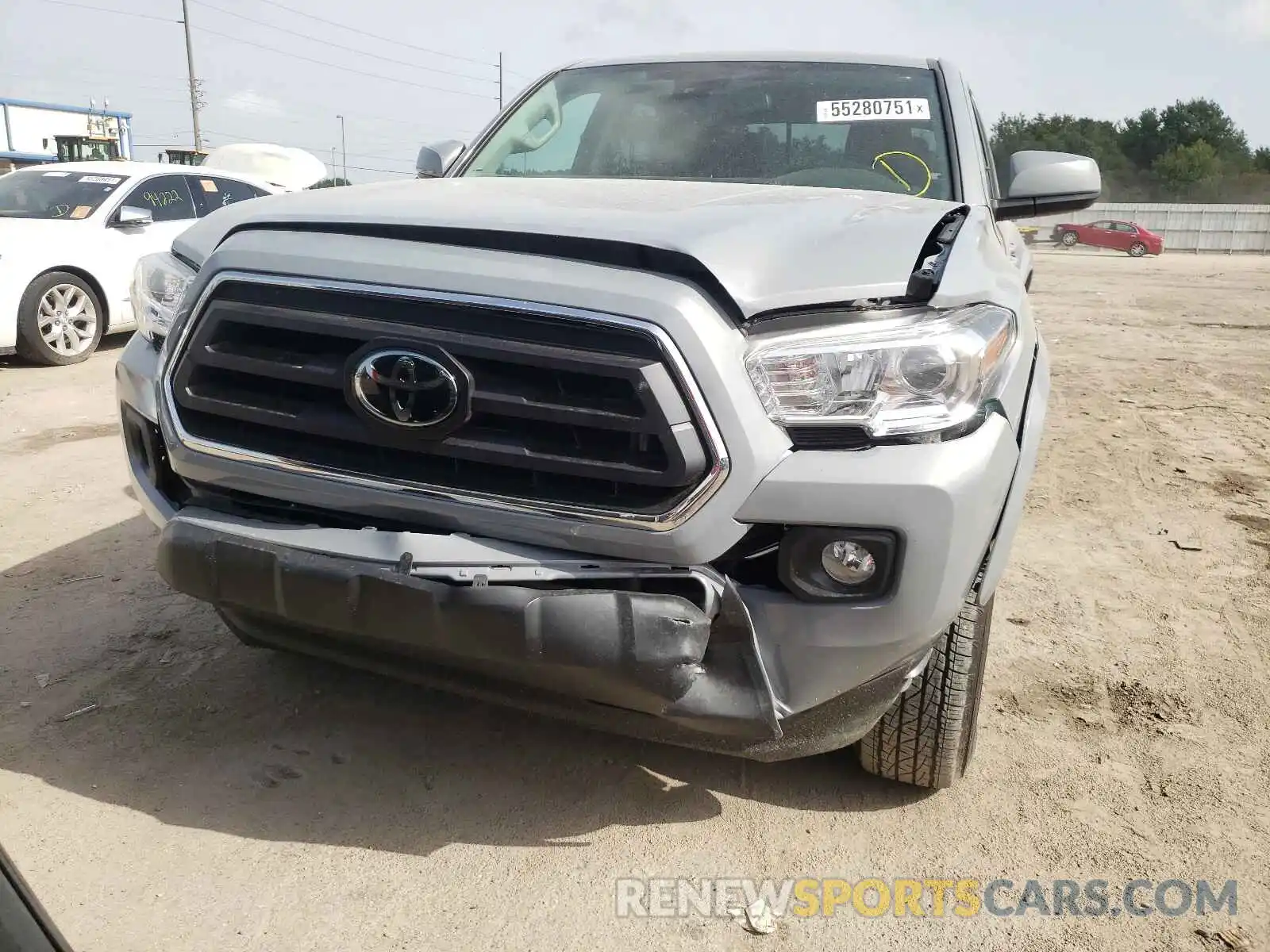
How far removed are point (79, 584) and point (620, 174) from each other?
2.37 meters

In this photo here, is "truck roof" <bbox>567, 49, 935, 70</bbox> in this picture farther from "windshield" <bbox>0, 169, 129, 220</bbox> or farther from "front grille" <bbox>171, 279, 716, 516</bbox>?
"windshield" <bbox>0, 169, 129, 220</bbox>

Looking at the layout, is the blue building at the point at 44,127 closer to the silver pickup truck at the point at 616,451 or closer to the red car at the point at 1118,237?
the red car at the point at 1118,237

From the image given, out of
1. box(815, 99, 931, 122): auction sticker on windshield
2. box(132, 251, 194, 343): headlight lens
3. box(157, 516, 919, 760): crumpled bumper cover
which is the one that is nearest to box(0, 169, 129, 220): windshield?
box(132, 251, 194, 343): headlight lens

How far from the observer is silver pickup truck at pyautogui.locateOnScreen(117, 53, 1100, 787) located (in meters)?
1.75

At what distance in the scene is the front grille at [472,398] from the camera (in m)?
1.75

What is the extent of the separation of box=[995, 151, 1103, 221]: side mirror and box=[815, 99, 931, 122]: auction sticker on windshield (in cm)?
37

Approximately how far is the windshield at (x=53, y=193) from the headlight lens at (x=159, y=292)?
20.6ft

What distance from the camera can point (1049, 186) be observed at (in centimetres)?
309

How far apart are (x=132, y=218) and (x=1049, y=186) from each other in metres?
6.99

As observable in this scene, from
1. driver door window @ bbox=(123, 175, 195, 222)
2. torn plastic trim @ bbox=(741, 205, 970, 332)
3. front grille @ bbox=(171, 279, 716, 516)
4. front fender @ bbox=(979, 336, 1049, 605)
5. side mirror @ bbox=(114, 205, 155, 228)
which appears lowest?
front fender @ bbox=(979, 336, 1049, 605)

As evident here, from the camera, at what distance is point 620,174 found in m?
3.19

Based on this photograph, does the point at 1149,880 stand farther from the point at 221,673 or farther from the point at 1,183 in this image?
the point at 1,183

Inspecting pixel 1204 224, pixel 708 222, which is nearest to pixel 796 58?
pixel 708 222

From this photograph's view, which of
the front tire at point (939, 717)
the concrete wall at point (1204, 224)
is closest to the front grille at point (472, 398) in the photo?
the front tire at point (939, 717)
